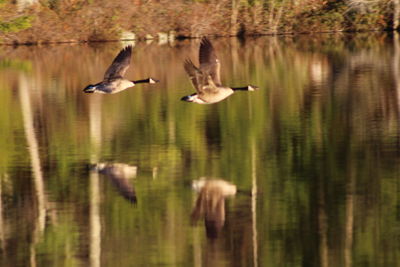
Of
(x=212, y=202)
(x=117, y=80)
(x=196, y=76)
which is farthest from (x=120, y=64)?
(x=212, y=202)

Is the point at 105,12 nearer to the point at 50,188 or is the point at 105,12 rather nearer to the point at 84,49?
the point at 84,49

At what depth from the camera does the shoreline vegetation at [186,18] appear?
6521 centimetres

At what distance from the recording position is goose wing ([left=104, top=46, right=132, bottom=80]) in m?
24.4

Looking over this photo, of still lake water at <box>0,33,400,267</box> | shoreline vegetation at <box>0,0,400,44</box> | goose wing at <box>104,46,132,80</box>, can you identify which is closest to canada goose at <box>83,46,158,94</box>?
goose wing at <box>104,46,132,80</box>

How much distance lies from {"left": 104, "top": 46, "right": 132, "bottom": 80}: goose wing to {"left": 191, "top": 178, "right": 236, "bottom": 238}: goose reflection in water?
4.44m

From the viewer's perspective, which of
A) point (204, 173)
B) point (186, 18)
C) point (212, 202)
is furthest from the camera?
point (186, 18)

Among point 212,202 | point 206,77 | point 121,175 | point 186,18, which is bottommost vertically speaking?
point 212,202

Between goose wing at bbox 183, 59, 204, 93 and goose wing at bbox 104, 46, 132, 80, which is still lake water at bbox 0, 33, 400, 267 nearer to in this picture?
goose wing at bbox 104, 46, 132, 80

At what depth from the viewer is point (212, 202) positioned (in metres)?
19.1

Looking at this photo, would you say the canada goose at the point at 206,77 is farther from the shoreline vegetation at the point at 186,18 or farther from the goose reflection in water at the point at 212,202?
the shoreline vegetation at the point at 186,18

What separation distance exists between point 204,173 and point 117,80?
3778 millimetres

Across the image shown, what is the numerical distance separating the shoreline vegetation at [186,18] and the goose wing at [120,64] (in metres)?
38.3

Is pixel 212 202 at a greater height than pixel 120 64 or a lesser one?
lesser

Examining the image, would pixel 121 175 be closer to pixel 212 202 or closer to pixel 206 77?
pixel 206 77
